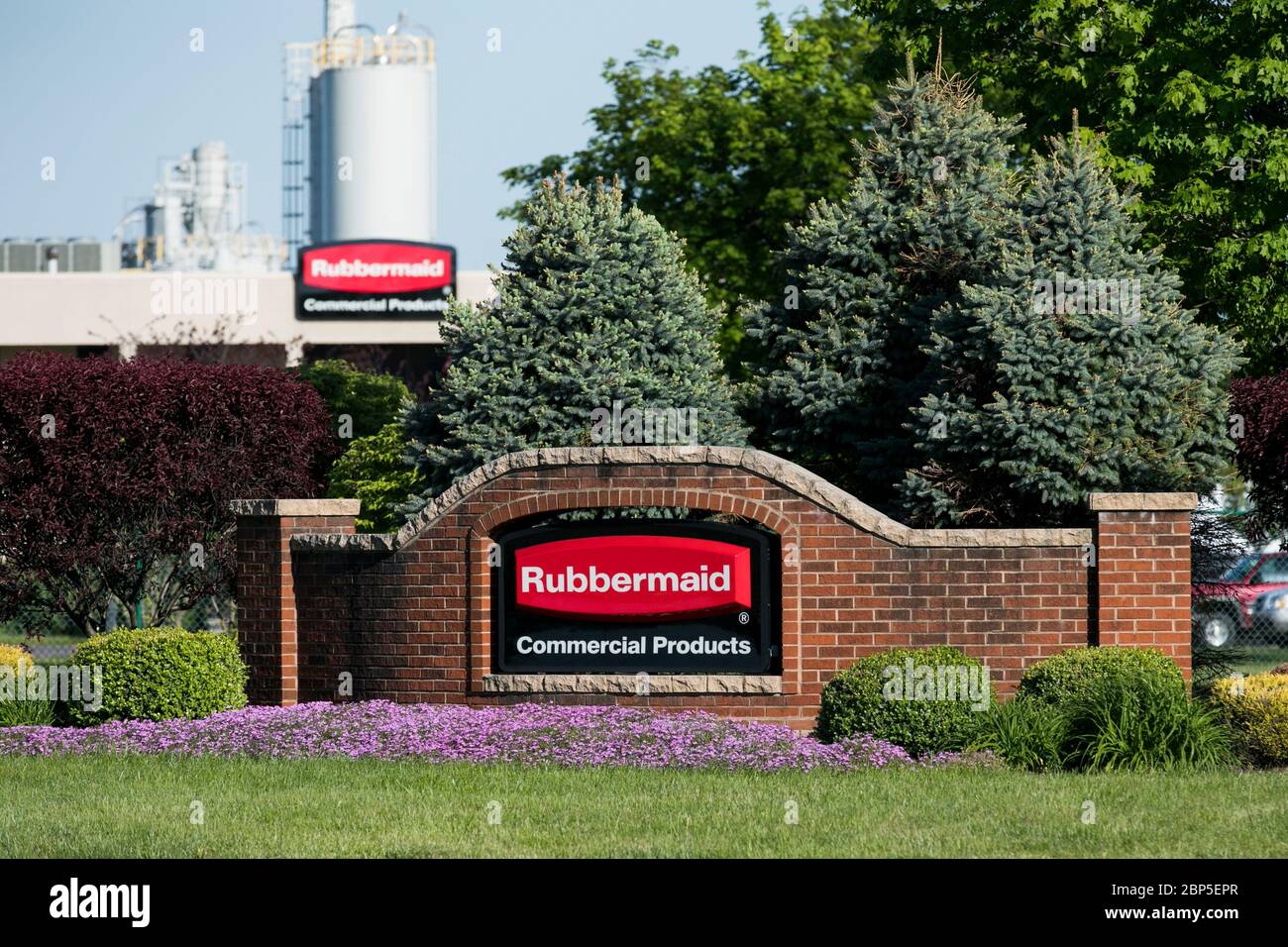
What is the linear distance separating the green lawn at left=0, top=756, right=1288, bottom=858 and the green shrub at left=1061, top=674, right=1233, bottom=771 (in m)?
0.40

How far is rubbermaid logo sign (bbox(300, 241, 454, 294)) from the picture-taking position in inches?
1809

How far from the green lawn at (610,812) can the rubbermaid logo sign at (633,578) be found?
7.49 feet

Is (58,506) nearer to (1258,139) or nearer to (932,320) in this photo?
(932,320)

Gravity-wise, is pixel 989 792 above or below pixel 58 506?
below

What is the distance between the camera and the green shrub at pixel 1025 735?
40.3 feet

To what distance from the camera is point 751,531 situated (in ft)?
46.2

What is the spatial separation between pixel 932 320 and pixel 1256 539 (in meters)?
4.18

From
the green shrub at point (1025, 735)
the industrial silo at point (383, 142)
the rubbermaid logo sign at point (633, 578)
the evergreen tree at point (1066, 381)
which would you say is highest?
the industrial silo at point (383, 142)

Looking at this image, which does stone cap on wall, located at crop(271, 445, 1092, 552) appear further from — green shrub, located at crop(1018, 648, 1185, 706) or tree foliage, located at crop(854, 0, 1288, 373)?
tree foliage, located at crop(854, 0, 1288, 373)

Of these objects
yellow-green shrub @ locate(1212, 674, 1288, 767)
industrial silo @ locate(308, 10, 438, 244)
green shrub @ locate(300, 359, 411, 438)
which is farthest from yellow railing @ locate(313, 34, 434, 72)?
yellow-green shrub @ locate(1212, 674, 1288, 767)

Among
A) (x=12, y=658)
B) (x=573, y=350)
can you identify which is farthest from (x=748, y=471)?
(x=12, y=658)

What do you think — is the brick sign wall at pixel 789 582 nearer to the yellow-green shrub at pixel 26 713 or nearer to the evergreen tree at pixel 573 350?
the evergreen tree at pixel 573 350

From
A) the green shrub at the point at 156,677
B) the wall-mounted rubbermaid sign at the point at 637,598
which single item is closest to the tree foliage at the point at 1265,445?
the wall-mounted rubbermaid sign at the point at 637,598
